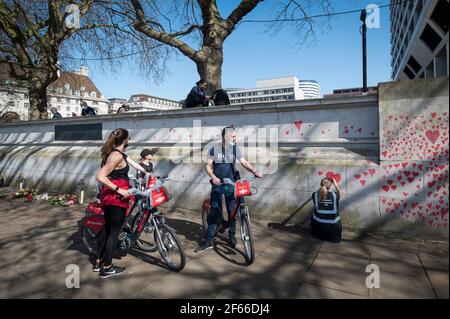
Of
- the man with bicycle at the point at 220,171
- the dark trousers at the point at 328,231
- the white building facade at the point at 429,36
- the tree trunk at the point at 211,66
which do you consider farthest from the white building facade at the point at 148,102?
the dark trousers at the point at 328,231

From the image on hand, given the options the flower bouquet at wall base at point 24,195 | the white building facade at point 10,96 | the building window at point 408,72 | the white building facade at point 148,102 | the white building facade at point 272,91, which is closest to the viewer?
the flower bouquet at wall base at point 24,195

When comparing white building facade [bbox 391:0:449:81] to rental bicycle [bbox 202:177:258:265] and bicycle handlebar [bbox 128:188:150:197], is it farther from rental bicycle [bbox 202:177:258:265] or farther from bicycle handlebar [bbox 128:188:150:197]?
bicycle handlebar [bbox 128:188:150:197]

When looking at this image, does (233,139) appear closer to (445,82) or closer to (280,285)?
(280,285)

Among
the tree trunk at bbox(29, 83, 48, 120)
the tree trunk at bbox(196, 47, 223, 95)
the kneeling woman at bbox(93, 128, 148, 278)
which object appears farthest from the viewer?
the tree trunk at bbox(29, 83, 48, 120)

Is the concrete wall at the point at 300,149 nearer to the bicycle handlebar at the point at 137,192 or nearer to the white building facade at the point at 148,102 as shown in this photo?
the bicycle handlebar at the point at 137,192

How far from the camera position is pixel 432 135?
15.5ft

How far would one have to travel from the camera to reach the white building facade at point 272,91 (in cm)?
11444

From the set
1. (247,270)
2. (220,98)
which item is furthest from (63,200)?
(247,270)

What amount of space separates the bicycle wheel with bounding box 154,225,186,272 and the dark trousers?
97.6 inches

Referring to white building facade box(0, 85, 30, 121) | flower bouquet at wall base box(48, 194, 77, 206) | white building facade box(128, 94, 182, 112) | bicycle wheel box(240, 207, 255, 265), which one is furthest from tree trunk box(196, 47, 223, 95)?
white building facade box(128, 94, 182, 112)

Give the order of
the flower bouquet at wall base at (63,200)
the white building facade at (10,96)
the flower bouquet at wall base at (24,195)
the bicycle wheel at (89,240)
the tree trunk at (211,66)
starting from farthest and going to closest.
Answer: the white building facade at (10,96) → the tree trunk at (211,66) → the flower bouquet at wall base at (24,195) → the flower bouquet at wall base at (63,200) → the bicycle wheel at (89,240)

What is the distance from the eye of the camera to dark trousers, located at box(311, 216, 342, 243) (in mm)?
4891

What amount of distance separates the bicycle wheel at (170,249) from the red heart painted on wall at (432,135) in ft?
13.8

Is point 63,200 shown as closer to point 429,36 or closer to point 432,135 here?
point 432,135
